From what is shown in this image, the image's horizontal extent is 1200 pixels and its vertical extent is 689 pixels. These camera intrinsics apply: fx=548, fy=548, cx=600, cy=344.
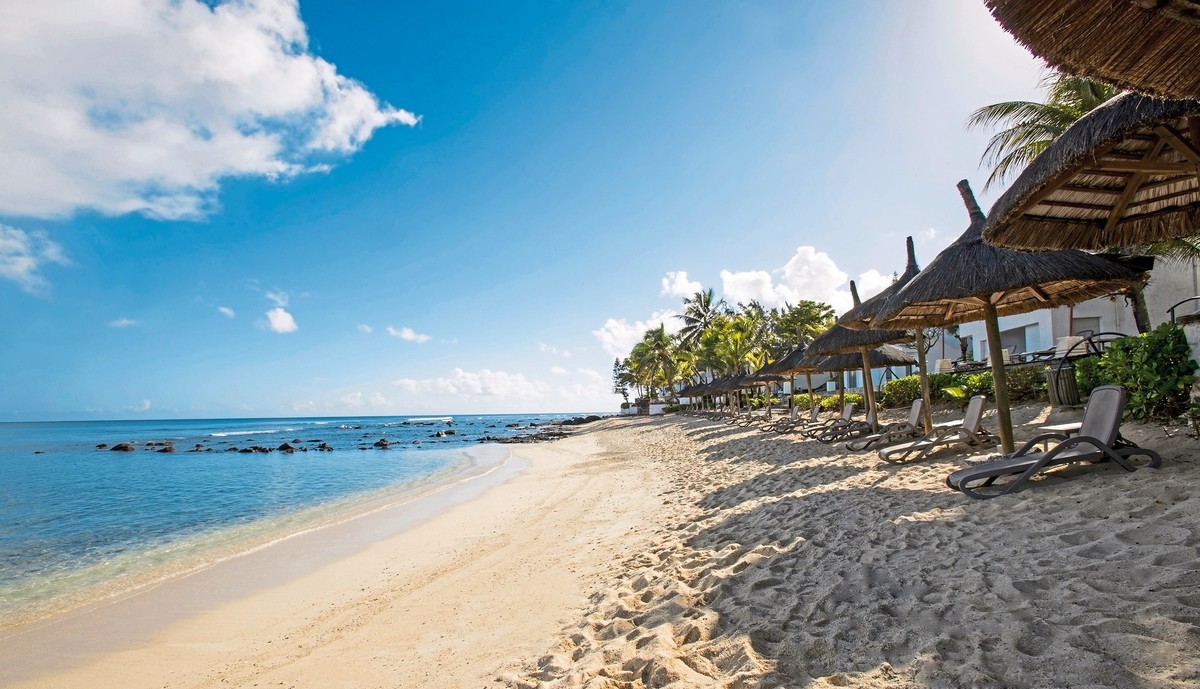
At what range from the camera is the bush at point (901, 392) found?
49.2ft

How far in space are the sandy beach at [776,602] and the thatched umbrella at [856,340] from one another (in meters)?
3.71

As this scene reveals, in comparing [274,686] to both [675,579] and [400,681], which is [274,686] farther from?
[675,579]

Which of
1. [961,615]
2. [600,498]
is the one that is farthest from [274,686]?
[600,498]

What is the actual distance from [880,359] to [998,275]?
7.71m

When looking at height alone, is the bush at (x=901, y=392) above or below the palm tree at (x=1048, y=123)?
below

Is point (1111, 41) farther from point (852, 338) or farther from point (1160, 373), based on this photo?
point (852, 338)

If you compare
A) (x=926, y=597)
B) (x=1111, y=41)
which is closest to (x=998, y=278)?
(x=1111, y=41)

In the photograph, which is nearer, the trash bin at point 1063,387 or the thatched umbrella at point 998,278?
the thatched umbrella at point 998,278

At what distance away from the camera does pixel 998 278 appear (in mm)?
5820

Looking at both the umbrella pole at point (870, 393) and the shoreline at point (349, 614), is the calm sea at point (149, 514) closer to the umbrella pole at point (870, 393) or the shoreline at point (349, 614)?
the shoreline at point (349, 614)

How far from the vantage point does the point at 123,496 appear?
16.3 m

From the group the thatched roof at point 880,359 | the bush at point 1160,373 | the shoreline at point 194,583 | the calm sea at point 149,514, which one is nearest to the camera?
the shoreline at point 194,583

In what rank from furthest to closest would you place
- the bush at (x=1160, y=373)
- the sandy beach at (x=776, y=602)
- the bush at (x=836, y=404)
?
the bush at (x=836, y=404) < the bush at (x=1160, y=373) < the sandy beach at (x=776, y=602)

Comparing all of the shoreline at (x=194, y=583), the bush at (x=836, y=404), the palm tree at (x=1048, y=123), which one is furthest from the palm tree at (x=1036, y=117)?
the shoreline at (x=194, y=583)
